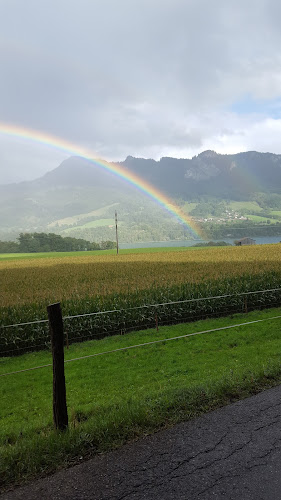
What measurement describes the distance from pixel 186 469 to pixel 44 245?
127333mm

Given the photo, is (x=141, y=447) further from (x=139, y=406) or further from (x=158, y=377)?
(x=158, y=377)

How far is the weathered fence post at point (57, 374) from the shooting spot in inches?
205

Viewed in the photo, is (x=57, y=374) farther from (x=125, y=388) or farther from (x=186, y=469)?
(x=125, y=388)

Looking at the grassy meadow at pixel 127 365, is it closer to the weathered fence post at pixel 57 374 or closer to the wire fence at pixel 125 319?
the wire fence at pixel 125 319

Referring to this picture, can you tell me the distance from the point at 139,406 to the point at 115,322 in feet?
28.4

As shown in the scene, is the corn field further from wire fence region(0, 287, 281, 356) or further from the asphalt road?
the asphalt road

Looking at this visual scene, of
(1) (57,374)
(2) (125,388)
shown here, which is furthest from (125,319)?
(1) (57,374)

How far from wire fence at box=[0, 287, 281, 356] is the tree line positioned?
110 meters

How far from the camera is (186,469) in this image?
402 cm

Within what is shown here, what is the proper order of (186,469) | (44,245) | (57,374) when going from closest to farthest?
1. (186,469)
2. (57,374)
3. (44,245)

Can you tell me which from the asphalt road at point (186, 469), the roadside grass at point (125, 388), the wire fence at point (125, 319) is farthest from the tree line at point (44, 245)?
the asphalt road at point (186, 469)

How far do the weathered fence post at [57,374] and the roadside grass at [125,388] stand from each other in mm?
212

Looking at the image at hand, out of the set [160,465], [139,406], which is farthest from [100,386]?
[160,465]

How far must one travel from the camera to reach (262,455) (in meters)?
4.18
